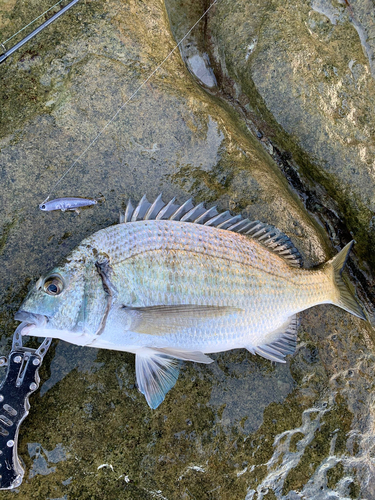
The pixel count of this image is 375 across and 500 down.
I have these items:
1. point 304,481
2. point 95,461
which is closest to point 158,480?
point 95,461

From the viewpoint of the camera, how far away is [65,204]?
2.70 metres

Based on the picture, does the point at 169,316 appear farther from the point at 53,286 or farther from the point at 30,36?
the point at 30,36

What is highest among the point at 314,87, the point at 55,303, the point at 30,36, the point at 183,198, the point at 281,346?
the point at 314,87

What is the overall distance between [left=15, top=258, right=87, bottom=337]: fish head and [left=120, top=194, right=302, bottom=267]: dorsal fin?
58 centimetres

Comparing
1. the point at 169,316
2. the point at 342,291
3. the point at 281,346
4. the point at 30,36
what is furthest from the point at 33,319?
the point at 342,291

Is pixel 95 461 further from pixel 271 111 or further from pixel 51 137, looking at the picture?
pixel 271 111

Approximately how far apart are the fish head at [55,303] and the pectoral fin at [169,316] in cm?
32

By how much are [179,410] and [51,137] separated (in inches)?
92.0

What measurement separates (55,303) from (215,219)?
49.2 inches

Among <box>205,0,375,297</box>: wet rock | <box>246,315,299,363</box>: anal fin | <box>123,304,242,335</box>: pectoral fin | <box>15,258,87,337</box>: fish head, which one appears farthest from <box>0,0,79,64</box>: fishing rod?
<box>246,315,299,363</box>: anal fin

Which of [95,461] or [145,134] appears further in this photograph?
[145,134]

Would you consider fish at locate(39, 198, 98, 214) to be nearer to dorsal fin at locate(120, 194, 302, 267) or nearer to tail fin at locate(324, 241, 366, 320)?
dorsal fin at locate(120, 194, 302, 267)

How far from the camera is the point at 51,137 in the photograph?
9.22 ft

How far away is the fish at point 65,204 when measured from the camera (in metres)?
2.67
